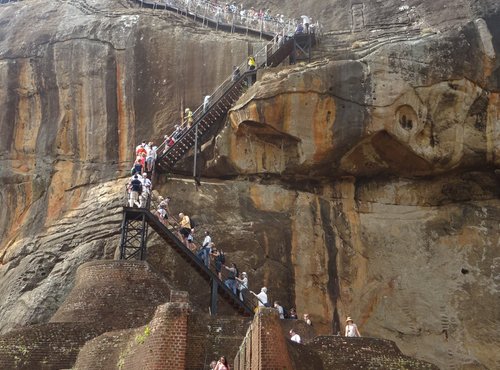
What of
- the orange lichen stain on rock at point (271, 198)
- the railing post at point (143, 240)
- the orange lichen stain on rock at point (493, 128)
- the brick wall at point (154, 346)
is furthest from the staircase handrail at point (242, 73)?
the brick wall at point (154, 346)

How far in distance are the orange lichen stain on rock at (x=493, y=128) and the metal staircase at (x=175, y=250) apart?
12.1 m

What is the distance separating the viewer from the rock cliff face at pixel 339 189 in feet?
88.7

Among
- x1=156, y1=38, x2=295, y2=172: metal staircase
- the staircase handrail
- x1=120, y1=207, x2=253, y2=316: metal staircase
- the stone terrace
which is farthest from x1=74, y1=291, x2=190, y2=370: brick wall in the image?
the staircase handrail

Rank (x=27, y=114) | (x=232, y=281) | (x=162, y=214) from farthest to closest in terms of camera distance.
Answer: (x=27, y=114) → (x=162, y=214) → (x=232, y=281)

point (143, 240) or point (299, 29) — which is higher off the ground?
point (299, 29)

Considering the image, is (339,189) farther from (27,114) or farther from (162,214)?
(27,114)

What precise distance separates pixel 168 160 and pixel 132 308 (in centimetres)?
937

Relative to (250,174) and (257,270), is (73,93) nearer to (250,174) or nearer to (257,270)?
(250,174)

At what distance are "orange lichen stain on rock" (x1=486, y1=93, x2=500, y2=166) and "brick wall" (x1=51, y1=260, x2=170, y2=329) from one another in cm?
1434

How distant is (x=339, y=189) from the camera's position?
2975cm

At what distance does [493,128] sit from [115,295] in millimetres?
16226

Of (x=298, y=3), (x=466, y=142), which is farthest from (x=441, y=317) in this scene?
(x=298, y=3)

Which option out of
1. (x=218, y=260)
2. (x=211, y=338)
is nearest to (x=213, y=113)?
(x=218, y=260)

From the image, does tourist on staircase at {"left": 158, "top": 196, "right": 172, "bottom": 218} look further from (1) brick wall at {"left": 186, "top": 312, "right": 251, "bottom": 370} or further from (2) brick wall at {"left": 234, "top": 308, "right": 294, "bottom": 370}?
(2) brick wall at {"left": 234, "top": 308, "right": 294, "bottom": 370}
